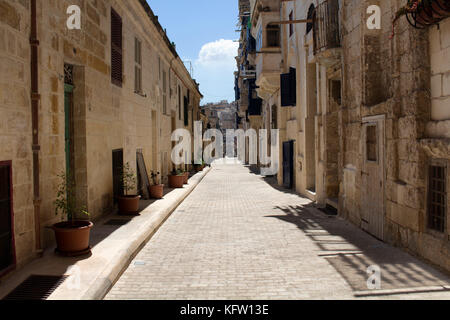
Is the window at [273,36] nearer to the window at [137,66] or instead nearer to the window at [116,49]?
the window at [137,66]

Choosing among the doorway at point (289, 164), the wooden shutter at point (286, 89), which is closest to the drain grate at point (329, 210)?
the doorway at point (289, 164)

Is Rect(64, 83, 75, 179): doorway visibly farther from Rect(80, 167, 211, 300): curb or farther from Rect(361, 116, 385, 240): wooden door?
Rect(361, 116, 385, 240): wooden door

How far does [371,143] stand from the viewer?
8.56 meters

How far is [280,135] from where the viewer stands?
1966 cm

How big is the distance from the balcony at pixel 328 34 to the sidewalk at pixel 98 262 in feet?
19.1

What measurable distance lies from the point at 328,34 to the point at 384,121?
376 cm

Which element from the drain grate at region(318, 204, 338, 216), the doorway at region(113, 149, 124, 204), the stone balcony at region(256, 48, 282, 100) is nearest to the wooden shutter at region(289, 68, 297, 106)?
the stone balcony at region(256, 48, 282, 100)

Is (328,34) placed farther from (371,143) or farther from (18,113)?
(18,113)

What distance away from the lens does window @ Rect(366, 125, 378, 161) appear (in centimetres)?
838

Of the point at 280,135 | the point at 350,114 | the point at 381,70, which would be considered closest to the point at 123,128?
the point at 350,114

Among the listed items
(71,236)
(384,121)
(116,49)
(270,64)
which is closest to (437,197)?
(384,121)

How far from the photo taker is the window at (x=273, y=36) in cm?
1918

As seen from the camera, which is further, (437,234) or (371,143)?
(371,143)
